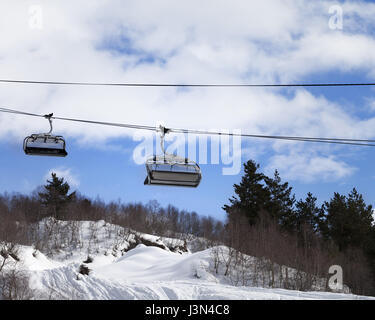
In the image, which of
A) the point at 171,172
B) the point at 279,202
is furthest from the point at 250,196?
the point at 171,172

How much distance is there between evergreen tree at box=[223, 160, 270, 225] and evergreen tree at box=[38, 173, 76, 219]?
91.8 ft

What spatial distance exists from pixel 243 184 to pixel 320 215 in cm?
1024

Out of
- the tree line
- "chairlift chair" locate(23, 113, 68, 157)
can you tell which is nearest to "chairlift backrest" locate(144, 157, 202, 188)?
"chairlift chair" locate(23, 113, 68, 157)

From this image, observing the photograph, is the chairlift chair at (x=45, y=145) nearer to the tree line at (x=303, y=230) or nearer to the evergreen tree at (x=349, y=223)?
the tree line at (x=303, y=230)

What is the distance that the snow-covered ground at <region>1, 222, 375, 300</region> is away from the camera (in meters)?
32.0

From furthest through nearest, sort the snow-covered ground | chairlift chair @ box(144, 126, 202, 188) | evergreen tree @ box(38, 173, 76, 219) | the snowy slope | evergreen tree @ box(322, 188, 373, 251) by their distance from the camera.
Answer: evergreen tree @ box(38, 173, 76, 219) → evergreen tree @ box(322, 188, 373, 251) → the snow-covered ground → the snowy slope → chairlift chair @ box(144, 126, 202, 188)

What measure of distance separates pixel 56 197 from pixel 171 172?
213 ft

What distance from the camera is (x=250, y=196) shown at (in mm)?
54688

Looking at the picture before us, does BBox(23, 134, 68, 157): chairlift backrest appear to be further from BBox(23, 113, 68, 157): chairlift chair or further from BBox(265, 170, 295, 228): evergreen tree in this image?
BBox(265, 170, 295, 228): evergreen tree

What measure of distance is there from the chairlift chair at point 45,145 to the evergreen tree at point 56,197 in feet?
202

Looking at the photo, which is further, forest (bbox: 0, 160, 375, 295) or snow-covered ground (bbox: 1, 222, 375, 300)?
forest (bbox: 0, 160, 375, 295)

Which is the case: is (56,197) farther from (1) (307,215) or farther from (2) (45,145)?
(2) (45,145)

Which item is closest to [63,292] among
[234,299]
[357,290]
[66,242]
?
[234,299]

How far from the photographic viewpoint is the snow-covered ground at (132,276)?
105 feet
